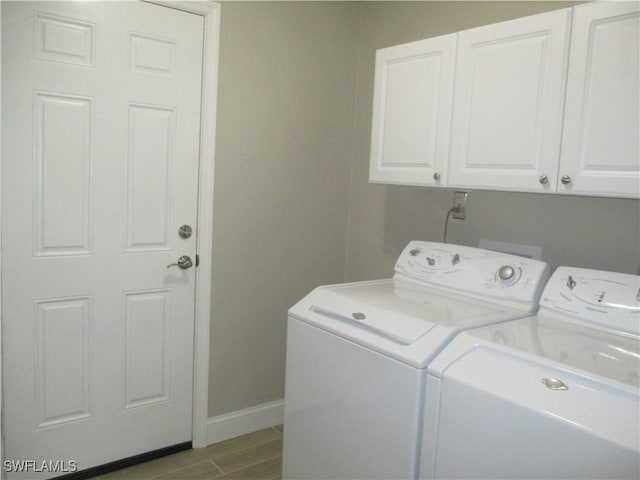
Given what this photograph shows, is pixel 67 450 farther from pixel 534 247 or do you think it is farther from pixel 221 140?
pixel 534 247

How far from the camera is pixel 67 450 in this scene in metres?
2.13

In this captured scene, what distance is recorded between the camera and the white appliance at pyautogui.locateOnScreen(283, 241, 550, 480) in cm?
144

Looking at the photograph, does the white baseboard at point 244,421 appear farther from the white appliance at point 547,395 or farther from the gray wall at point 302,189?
the white appliance at point 547,395

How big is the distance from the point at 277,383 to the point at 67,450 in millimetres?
1049

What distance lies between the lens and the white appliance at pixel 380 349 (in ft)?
4.72

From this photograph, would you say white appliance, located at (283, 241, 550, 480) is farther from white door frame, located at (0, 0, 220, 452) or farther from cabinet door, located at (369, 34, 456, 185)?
white door frame, located at (0, 0, 220, 452)

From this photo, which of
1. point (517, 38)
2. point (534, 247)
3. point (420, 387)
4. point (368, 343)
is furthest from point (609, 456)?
point (517, 38)

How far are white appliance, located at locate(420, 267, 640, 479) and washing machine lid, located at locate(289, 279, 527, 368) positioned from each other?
6 cm

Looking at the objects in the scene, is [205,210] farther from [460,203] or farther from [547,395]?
[547,395]

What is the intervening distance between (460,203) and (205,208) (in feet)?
3.88

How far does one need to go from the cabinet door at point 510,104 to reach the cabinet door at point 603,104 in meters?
0.04

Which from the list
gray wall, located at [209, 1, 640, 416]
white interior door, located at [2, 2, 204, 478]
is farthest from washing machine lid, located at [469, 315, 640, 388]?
white interior door, located at [2, 2, 204, 478]

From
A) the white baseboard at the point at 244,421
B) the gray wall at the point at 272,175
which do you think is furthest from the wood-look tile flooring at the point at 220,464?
the gray wall at the point at 272,175

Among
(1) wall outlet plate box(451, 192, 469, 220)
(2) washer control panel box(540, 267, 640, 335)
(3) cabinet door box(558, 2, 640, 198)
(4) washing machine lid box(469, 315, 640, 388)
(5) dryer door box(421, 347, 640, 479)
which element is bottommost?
(5) dryer door box(421, 347, 640, 479)
